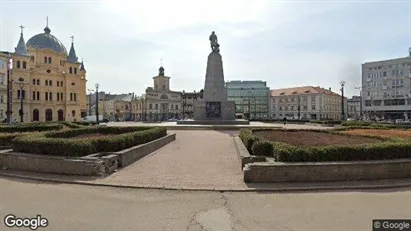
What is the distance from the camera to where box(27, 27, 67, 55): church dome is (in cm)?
7731

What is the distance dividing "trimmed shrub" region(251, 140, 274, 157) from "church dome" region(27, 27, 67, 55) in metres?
79.7

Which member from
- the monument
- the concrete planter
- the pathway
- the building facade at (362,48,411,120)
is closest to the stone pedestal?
the monument

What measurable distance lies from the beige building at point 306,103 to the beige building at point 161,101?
119 ft

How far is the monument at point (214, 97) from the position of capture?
114ft

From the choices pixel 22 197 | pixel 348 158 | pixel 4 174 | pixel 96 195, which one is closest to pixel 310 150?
pixel 348 158

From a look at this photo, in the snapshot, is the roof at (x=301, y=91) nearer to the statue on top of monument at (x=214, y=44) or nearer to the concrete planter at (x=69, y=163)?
the statue on top of monument at (x=214, y=44)

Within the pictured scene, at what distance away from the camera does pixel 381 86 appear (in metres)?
82.1

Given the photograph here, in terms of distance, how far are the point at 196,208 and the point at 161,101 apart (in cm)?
10961

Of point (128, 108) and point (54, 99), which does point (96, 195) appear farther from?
point (128, 108)

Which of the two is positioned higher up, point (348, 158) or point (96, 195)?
point (348, 158)

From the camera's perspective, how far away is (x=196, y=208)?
677 centimetres

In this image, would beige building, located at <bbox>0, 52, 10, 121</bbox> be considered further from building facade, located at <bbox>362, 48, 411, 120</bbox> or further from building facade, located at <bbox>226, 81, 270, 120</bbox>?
building facade, located at <bbox>362, 48, 411, 120</bbox>

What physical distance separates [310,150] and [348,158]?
125 centimetres

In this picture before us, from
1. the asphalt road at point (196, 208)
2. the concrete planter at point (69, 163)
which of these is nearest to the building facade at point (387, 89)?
the asphalt road at point (196, 208)
